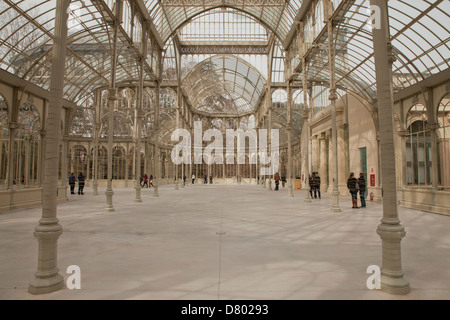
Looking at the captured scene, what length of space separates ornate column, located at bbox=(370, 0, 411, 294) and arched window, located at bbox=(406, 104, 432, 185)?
1213 cm

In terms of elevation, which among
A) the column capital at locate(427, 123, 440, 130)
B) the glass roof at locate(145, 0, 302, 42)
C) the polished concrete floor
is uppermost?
the glass roof at locate(145, 0, 302, 42)

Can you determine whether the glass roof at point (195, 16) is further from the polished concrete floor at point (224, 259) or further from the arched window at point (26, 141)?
the polished concrete floor at point (224, 259)

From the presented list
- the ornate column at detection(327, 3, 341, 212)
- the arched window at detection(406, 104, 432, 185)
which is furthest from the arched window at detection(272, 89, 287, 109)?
the ornate column at detection(327, 3, 341, 212)

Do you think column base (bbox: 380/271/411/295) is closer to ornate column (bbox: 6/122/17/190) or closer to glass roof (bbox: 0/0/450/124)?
glass roof (bbox: 0/0/450/124)

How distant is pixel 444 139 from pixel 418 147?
1.66m

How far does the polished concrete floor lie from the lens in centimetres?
394

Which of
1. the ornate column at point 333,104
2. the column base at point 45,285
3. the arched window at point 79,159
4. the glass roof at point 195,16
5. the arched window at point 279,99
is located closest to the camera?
the column base at point 45,285

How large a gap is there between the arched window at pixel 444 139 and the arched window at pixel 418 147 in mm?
690

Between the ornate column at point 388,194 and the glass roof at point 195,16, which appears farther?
the glass roof at point 195,16

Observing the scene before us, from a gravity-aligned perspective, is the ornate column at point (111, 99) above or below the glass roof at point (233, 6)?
below

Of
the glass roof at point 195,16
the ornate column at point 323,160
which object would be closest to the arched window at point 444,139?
the glass roof at point 195,16

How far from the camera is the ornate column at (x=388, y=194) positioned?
401cm

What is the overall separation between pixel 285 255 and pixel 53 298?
3.98 m
